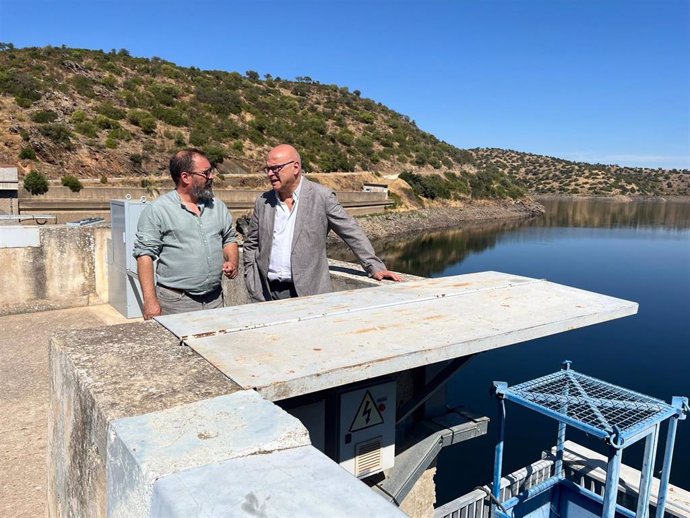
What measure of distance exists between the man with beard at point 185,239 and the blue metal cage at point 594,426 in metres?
3.03

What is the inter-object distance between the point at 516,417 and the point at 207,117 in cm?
3289

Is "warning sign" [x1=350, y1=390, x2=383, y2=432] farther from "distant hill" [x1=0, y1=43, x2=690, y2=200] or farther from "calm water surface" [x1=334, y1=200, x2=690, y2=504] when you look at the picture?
"distant hill" [x1=0, y1=43, x2=690, y2=200]

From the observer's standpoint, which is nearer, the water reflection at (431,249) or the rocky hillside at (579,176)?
the water reflection at (431,249)

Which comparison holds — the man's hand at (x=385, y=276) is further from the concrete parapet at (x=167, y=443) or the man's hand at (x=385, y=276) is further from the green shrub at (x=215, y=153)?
the green shrub at (x=215, y=153)

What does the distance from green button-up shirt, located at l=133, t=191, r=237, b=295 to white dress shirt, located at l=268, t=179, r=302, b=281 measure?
338 mm

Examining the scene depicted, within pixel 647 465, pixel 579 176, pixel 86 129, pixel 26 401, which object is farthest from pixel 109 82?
pixel 579 176

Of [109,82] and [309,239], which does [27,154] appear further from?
[309,239]

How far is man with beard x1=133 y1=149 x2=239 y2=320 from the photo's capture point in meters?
3.27

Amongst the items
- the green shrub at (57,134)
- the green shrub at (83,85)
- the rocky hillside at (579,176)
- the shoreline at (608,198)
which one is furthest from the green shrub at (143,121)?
the shoreline at (608,198)

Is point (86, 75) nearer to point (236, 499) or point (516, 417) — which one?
point (516, 417)

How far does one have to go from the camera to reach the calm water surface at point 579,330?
1059cm

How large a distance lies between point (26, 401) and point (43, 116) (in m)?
29.1

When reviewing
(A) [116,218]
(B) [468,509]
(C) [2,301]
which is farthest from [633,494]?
(C) [2,301]

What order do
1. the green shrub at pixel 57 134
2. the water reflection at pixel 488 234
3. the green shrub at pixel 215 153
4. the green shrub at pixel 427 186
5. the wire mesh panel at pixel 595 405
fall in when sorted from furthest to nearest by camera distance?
the green shrub at pixel 427 186
the green shrub at pixel 215 153
the water reflection at pixel 488 234
the green shrub at pixel 57 134
the wire mesh panel at pixel 595 405
